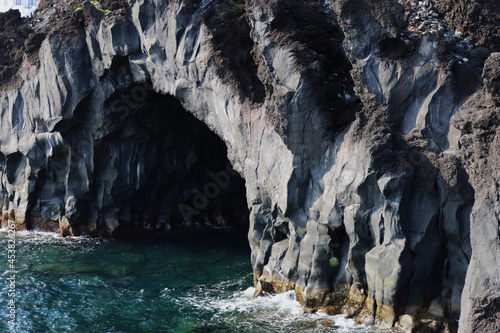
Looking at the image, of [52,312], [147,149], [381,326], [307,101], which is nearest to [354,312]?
Answer: [381,326]

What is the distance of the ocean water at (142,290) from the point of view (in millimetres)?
15469

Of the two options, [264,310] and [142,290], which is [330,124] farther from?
[142,290]

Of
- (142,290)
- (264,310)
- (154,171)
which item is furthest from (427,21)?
(154,171)

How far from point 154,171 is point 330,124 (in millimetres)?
13556

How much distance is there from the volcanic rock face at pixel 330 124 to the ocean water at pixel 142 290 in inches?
49.1

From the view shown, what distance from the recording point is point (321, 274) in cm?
1579

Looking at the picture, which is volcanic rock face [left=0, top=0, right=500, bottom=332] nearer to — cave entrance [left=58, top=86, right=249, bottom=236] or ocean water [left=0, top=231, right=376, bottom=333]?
cave entrance [left=58, top=86, right=249, bottom=236]

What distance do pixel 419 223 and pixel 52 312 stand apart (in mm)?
10846

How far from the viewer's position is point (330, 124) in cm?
1588

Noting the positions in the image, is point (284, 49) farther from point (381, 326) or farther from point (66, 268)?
point (66, 268)

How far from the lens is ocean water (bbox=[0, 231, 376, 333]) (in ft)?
50.8

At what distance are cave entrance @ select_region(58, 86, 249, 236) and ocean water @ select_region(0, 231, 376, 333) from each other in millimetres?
1977

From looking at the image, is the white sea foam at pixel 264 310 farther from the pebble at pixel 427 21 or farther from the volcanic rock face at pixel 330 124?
the pebble at pixel 427 21

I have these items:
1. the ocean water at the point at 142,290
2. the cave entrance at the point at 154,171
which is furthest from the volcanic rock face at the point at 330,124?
the ocean water at the point at 142,290
